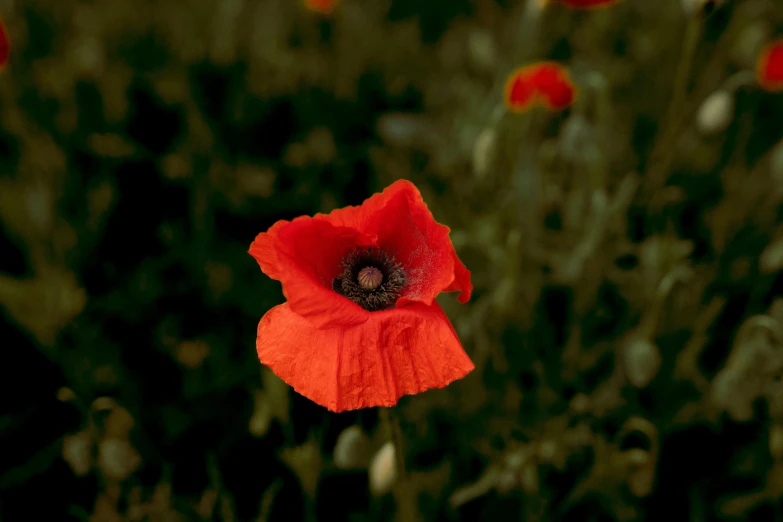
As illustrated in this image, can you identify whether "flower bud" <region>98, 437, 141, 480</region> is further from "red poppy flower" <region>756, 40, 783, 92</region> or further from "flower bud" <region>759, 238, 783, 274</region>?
"red poppy flower" <region>756, 40, 783, 92</region>

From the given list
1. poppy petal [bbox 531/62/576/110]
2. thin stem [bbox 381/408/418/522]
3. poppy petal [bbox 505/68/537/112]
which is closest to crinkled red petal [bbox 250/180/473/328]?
thin stem [bbox 381/408/418/522]

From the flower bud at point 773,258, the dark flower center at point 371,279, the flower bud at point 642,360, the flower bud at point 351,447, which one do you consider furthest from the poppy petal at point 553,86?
the flower bud at point 351,447

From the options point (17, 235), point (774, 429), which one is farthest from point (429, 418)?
point (17, 235)

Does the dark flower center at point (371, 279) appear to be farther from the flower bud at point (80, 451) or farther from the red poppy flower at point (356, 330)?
the flower bud at point (80, 451)

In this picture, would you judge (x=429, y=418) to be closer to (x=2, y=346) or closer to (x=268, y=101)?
(x=2, y=346)

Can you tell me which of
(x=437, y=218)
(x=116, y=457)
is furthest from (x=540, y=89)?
(x=116, y=457)

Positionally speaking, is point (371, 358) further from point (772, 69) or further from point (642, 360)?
point (772, 69)

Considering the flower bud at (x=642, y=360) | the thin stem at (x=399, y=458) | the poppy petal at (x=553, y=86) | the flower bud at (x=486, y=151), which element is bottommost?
the thin stem at (x=399, y=458)
